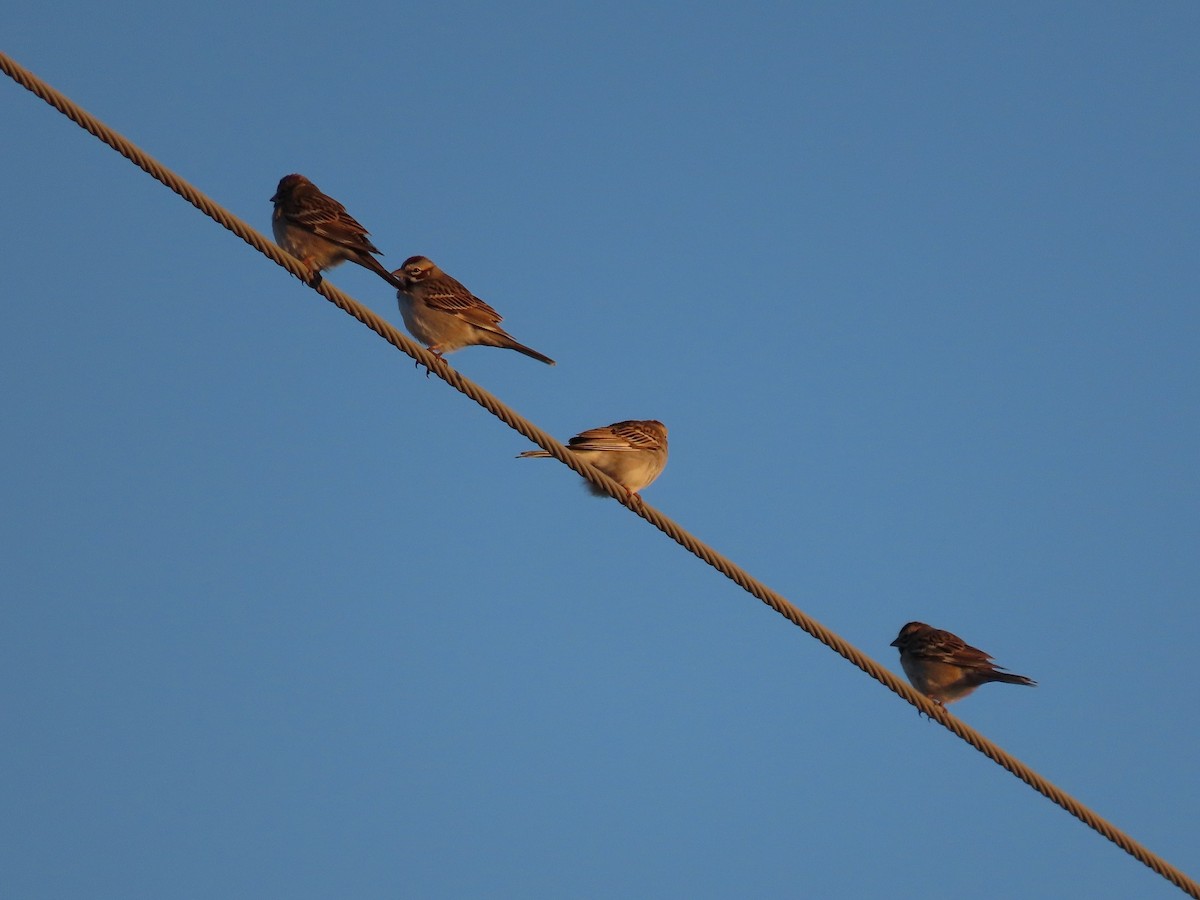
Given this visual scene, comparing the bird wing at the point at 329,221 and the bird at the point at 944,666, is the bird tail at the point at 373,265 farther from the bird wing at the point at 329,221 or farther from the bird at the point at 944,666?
the bird at the point at 944,666

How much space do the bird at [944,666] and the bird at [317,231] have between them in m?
6.64

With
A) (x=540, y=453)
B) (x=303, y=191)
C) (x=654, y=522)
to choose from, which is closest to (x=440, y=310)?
(x=303, y=191)

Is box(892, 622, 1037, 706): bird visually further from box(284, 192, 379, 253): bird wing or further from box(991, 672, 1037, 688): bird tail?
box(284, 192, 379, 253): bird wing

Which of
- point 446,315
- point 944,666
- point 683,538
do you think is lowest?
point 683,538

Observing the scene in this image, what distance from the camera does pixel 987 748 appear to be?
871 cm

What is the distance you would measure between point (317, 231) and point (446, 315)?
139cm

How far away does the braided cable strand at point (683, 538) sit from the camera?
25.4ft

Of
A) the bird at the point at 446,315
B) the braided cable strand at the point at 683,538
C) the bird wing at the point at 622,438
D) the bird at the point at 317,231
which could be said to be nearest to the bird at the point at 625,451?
the bird wing at the point at 622,438

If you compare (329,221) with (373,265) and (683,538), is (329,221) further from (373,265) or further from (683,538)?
(683,538)

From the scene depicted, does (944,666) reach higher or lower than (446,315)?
higher

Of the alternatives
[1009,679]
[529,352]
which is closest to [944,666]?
[1009,679]

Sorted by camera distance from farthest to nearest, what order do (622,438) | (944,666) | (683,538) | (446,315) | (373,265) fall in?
1. (944,666)
2. (622,438)
3. (446,315)
4. (373,265)
5. (683,538)

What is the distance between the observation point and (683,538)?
8609mm

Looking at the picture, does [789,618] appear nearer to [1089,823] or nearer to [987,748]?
[987,748]
